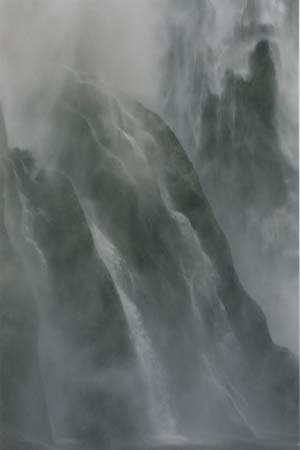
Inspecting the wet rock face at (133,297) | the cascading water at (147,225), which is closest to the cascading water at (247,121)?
the cascading water at (147,225)

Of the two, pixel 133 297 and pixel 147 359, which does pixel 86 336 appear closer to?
pixel 147 359

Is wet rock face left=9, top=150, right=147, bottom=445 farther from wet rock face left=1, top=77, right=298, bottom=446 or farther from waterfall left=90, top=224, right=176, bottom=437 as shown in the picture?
waterfall left=90, top=224, right=176, bottom=437

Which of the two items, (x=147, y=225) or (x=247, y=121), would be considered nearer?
(x=147, y=225)

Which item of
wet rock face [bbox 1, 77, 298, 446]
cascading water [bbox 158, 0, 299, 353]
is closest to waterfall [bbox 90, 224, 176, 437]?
wet rock face [bbox 1, 77, 298, 446]

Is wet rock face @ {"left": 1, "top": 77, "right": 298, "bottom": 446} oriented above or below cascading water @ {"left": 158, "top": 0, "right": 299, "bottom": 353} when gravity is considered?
below

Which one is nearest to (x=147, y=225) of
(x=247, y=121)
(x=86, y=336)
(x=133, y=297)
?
(x=133, y=297)

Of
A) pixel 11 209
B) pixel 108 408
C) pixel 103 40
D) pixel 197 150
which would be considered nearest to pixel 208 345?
pixel 108 408

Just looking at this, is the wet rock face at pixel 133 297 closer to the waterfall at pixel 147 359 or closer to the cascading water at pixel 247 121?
the waterfall at pixel 147 359
